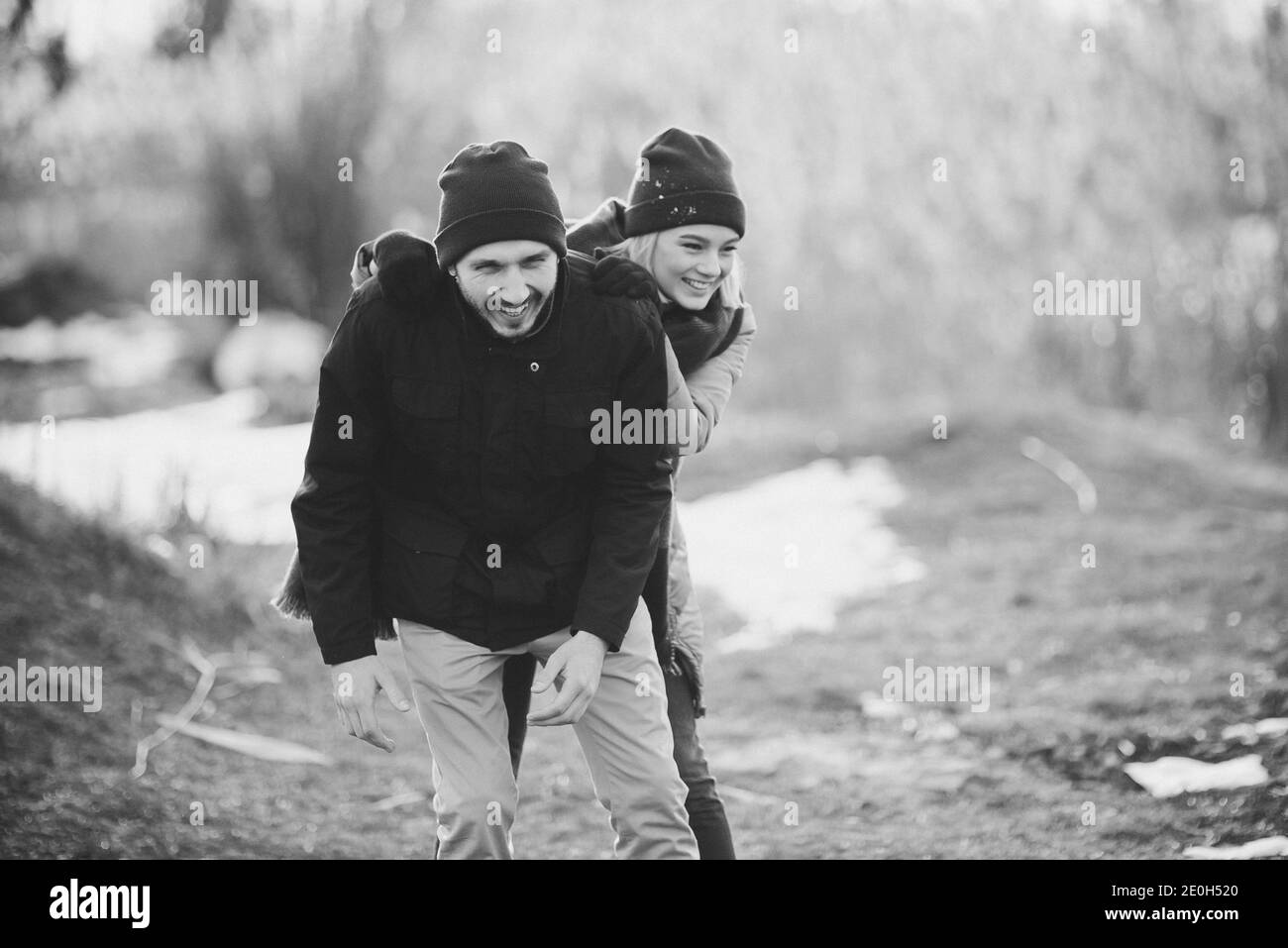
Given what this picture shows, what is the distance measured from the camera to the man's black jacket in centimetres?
224

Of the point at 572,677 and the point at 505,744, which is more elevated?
the point at 572,677

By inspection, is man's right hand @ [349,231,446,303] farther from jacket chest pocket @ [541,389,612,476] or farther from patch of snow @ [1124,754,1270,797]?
patch of snow @ [1124,754,1270,797]

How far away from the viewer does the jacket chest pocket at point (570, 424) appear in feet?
7.43

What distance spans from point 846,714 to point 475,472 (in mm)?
2242

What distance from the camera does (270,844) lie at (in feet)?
10.7

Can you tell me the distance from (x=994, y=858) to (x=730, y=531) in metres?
3.26

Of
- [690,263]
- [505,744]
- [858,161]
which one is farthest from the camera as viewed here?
[858,161]

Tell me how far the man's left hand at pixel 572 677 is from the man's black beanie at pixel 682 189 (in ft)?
2.90

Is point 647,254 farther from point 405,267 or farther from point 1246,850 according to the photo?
point 1246,850

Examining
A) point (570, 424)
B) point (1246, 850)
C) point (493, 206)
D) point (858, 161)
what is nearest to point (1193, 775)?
point (1246, 850)

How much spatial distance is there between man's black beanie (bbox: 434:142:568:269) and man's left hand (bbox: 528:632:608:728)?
2.17 ft

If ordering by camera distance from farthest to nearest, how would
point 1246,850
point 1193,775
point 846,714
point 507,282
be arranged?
point 846,714, point 1193,775, point 1246,850, point 507,282

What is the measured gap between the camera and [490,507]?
2287mm

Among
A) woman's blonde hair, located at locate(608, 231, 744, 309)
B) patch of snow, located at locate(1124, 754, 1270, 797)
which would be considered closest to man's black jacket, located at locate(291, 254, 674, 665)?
woman's blonde hair, located at locate(608, 231, 744, 309)
